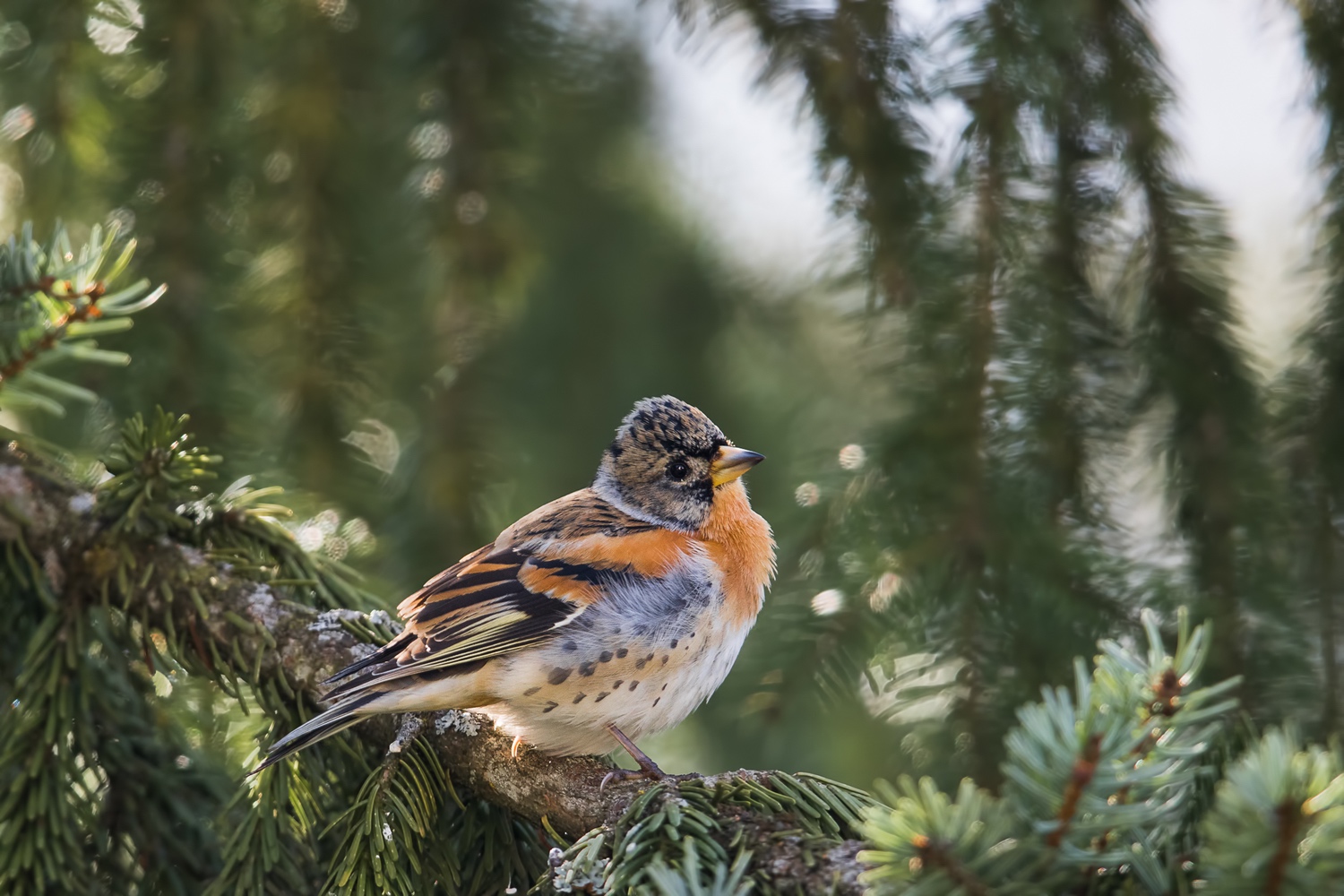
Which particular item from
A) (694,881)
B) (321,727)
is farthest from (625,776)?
(694,881)

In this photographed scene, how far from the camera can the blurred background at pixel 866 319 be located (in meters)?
3.13

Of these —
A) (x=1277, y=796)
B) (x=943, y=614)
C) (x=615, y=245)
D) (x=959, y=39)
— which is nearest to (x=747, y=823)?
(x=1277, y=796)

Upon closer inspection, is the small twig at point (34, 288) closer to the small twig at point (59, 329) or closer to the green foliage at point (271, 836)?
the small twig at point (59, 329)

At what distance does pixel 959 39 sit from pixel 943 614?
5.15 feet

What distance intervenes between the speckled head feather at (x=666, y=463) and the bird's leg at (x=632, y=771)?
3.00 feet

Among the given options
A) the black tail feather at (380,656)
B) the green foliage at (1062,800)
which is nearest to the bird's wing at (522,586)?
the black tail feather at (380,656)

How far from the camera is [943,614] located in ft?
10.3

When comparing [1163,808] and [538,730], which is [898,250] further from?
[1163,808]

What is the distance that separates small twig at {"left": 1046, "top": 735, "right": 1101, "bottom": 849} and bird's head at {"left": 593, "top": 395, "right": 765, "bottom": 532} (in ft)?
7.81

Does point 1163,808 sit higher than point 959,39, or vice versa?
point 959,39

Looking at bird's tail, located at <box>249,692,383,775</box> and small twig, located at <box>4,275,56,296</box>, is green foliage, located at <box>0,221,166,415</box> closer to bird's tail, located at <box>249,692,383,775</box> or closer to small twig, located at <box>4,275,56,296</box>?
small twig, located at <box>4,275,56,296</box>

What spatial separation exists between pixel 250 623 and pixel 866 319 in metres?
2.00

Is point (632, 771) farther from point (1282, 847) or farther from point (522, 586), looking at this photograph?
point (1282, 847)

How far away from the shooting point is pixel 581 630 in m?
2.89
